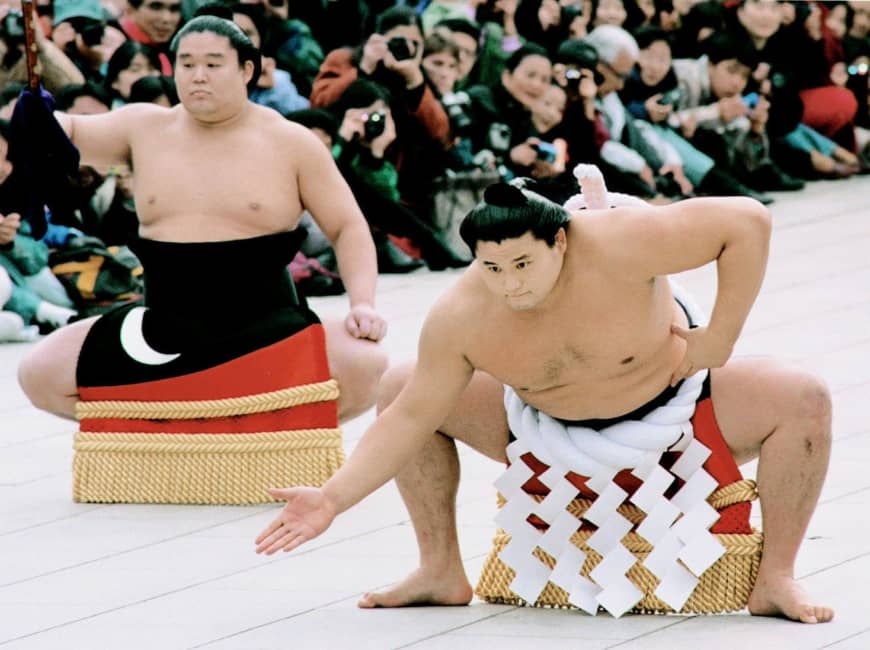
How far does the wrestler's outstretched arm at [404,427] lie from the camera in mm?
2764

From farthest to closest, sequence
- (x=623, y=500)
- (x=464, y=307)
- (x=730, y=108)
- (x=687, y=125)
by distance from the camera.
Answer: (x=730, y=108), (x=687, y=125), (x=623, y=500), (x=464, y=307)

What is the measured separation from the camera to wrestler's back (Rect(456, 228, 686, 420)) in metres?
2.78

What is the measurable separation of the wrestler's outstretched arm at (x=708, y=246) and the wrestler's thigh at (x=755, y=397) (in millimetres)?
127

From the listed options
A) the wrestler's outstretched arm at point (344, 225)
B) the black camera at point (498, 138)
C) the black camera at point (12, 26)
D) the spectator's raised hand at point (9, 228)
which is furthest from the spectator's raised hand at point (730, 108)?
the wrestler's outstretched arm at point (344, 225)

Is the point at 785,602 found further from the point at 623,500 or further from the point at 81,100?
the point at 81,100

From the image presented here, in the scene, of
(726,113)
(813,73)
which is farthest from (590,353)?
(813,73)

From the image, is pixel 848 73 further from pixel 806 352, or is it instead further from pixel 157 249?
pixel 157 249

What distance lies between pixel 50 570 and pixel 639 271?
1.24 meters

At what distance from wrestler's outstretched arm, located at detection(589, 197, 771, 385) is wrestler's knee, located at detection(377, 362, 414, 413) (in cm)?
41

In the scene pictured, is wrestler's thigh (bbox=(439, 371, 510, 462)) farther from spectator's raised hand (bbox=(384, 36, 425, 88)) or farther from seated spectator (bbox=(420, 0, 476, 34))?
seated spectator (bbox=(420, 0, 476, 34))

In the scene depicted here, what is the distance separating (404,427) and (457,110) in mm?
4142

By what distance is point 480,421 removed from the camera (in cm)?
299

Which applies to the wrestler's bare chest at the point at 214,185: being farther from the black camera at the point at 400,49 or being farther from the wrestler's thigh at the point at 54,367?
the black camera at the point at 400,49

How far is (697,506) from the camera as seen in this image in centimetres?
288
